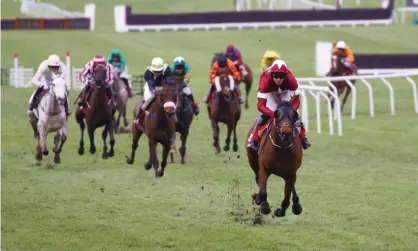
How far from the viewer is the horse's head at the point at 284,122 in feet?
36.6

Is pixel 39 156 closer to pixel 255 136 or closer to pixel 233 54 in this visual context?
pixel 255 136

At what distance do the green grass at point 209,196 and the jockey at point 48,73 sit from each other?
5.02 ft

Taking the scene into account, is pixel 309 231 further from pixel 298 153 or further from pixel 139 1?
pixel 139 1

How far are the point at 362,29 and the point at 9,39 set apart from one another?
15781 mm

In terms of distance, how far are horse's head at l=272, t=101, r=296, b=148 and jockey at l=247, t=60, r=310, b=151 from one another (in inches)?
13.4

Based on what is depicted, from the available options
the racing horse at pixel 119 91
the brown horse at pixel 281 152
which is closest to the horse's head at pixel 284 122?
the brown horse at pixel 281 152

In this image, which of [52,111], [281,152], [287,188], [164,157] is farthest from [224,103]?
[281,152]

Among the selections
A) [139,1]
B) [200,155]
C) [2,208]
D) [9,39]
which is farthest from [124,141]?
[139,1]

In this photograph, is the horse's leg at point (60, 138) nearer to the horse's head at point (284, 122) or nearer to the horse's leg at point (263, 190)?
the horse's leg at point (263, 190)

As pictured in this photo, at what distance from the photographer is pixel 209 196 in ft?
52.1

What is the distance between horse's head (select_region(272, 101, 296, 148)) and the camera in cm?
1114

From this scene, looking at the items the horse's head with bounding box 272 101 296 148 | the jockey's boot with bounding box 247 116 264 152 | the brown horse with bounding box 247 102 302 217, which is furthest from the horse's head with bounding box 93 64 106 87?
the horse's head with bounding box 272 101 296 148

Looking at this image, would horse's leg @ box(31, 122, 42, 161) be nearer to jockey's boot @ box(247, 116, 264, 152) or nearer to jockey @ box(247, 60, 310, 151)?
jockey's boot @ box(247, 116, 264, 152)

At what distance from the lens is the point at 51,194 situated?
16.4 m
